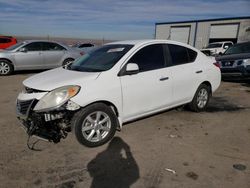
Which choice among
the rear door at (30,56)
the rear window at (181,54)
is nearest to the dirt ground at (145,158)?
the rear window at (181,54)

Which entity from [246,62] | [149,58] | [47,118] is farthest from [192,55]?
[246,62]

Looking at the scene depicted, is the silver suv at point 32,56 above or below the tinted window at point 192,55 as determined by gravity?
below

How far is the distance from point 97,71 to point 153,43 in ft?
4.42

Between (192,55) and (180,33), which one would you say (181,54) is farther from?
(180,33)

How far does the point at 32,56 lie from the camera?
11617 millimetres

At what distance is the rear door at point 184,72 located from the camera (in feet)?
17.2

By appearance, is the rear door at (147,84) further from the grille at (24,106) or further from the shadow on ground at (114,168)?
the grille at (24,106)

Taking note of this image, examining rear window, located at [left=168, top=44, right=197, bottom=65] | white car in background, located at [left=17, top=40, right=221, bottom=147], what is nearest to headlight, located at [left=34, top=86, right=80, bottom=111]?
white car in background, located at [left=17, top=40, right=221, bottom=147]

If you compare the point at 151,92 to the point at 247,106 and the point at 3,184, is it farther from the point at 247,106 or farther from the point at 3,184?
the point at 247,106

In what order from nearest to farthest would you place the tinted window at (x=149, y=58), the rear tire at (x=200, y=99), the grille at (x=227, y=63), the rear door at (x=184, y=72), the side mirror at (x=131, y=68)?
1. the side mirror at (x=131, y=68)
2. the tinted window at (x=149, y=58)
3. the rear door at (x=184, y=72)
4. the rear tire at (x=200, y=99)
5. the grille at (x=227, y=63)

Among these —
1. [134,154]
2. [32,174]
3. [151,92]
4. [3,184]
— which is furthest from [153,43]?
[3,184]

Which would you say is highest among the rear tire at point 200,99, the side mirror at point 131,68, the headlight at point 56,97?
the side mirror at point 131,68

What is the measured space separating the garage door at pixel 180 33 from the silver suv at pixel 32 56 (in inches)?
1165

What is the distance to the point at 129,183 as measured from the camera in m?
3.22
